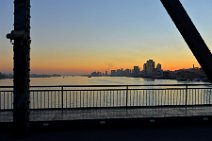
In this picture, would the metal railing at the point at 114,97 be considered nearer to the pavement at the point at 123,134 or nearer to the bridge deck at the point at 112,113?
the bridge deck at the point at 112,113

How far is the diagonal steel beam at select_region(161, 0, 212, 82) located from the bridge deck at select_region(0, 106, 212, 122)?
716cm

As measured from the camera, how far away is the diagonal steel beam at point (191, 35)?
3453mm

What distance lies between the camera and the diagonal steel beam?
3453 millimetres

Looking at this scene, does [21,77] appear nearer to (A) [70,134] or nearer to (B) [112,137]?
(A) [70,134]

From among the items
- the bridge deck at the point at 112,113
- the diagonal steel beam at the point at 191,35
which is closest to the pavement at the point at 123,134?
the bridge deck at the point at 112,113

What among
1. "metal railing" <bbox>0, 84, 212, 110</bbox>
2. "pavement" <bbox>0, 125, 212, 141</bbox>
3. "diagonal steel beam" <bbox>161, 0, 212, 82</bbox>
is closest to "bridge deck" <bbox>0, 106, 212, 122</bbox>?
"pavement" <bbox>0, 125, 212, 141</bbox>

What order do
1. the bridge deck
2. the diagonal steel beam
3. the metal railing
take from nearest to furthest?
the diagonal steel beam, the bridge deck, the metal railing

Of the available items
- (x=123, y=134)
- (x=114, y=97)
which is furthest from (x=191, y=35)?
(x=114, y=97)

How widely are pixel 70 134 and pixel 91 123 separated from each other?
1050 mm

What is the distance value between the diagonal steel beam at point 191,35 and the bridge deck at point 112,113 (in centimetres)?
716

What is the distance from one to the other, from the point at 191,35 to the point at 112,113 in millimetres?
8566

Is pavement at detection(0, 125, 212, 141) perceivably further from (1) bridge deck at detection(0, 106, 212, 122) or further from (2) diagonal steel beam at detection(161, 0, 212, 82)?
(2) diagonal steel beam at detection(161, 0, 212, 82)

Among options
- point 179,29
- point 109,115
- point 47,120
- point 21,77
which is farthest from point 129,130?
point 179,29

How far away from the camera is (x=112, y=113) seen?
11750mm
